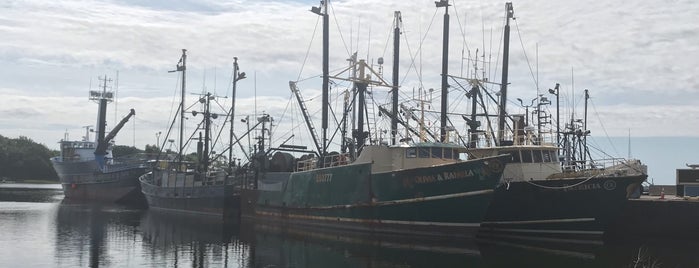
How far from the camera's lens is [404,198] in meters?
34.8

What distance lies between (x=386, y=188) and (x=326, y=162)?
10086 mm

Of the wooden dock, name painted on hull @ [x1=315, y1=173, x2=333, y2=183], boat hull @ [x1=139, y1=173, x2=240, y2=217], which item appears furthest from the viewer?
boat hull @ [x1=139, y1=173, x2=240, y2=217]

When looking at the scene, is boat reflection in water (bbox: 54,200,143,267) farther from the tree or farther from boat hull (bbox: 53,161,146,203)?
the tree

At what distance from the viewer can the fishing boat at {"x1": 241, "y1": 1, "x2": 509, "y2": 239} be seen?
33062mm

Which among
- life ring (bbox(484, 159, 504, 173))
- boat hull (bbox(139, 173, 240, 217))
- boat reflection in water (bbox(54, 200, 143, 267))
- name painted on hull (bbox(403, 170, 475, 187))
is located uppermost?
life ring (bbox(484, 159, 504, 173))

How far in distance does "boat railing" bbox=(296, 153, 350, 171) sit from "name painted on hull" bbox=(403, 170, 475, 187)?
24.0 feet

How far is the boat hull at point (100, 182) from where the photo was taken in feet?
234

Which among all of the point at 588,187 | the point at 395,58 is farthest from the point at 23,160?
the point at 588,187

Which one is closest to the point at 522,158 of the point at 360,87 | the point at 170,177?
the point at 360,87

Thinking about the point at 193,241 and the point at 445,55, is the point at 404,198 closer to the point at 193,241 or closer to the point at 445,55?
the point at 193,241

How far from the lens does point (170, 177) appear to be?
6006 centimetres

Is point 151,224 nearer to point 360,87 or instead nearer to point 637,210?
point 360,87

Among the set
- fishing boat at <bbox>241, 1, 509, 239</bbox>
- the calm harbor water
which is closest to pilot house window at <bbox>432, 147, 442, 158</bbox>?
fishing boat at <bbox>241, 1, 509, 239</bbox>

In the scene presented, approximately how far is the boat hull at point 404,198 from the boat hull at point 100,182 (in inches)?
1376
